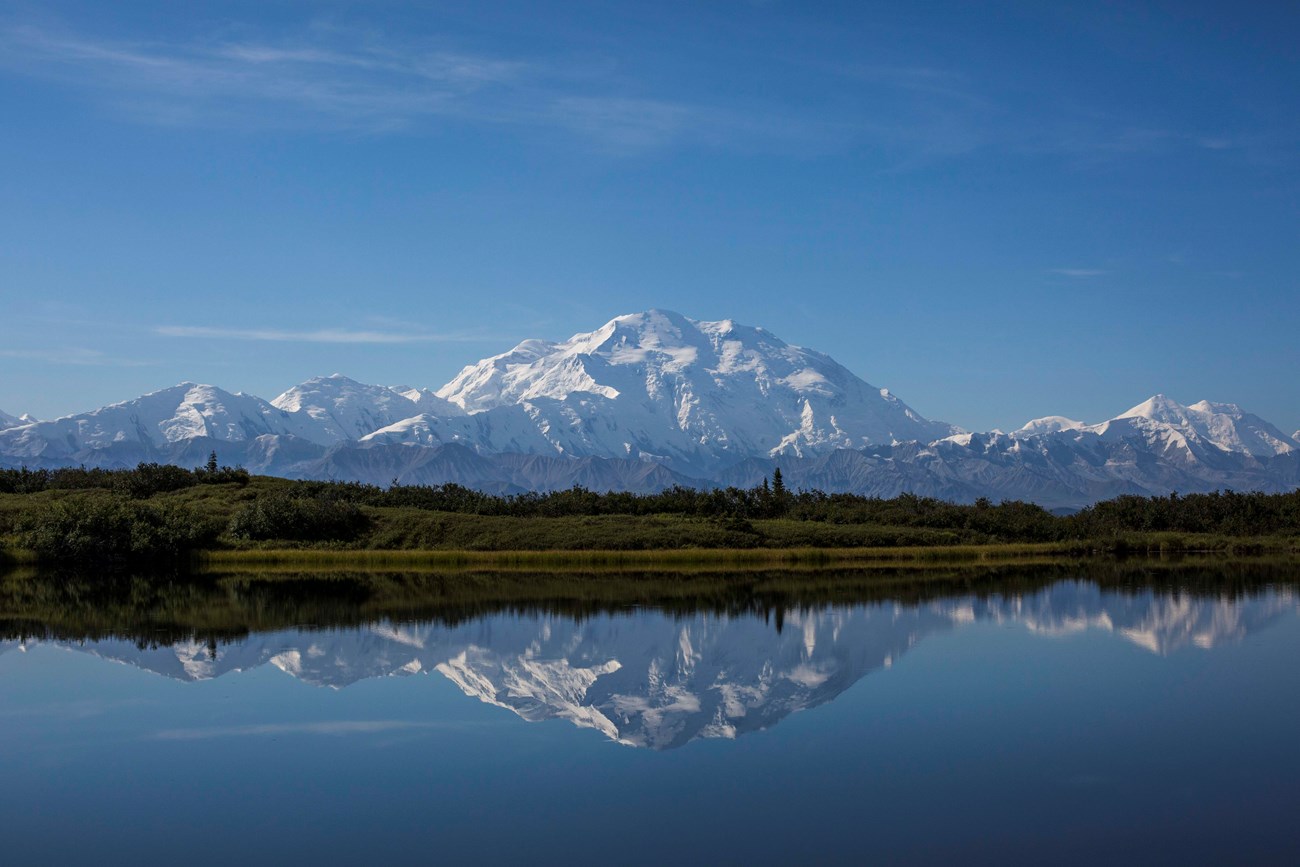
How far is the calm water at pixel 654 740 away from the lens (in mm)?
16578

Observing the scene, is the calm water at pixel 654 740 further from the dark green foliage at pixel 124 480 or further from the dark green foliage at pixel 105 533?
the dark green foliage at pixel 124 480

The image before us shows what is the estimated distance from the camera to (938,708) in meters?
25.2

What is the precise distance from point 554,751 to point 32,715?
11.3m

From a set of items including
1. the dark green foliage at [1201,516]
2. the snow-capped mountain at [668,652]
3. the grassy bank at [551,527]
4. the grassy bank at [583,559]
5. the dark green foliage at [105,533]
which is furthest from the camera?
the dark green foliage at [1201,516]

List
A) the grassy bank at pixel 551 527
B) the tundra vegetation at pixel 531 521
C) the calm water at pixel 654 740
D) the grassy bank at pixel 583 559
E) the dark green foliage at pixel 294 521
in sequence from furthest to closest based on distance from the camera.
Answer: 1. the dark green foliage at pixel 294 521
2. the tundra vegetation at pixel 531 521
3. the grassy bank at pixel 551 527
4. the grassy bank at pixel 583 559
5. the calm water at pixel 654 740

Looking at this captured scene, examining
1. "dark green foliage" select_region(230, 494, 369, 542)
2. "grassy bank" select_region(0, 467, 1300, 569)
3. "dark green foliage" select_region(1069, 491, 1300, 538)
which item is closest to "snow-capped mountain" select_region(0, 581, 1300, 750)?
"grassy bank" select_region(0, 467, 1300, 569)

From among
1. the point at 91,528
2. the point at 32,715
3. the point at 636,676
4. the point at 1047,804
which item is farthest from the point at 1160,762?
the point at 91,528

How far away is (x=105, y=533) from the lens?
72.0m

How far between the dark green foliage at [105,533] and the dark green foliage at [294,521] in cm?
323

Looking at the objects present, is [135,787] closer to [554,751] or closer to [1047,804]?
[554,751]

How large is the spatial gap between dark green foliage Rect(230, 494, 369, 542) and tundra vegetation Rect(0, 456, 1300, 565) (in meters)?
0.09

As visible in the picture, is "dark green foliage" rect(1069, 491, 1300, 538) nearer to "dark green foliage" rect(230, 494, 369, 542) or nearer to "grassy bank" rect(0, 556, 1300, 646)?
"grassy bank" rect(0, 556, 1300, 646)

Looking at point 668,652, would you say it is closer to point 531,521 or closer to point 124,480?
point 531,521

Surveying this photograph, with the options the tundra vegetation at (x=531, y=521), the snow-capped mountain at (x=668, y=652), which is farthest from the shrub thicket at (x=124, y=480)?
the snow-capped mountain at (x=668, y=652)
